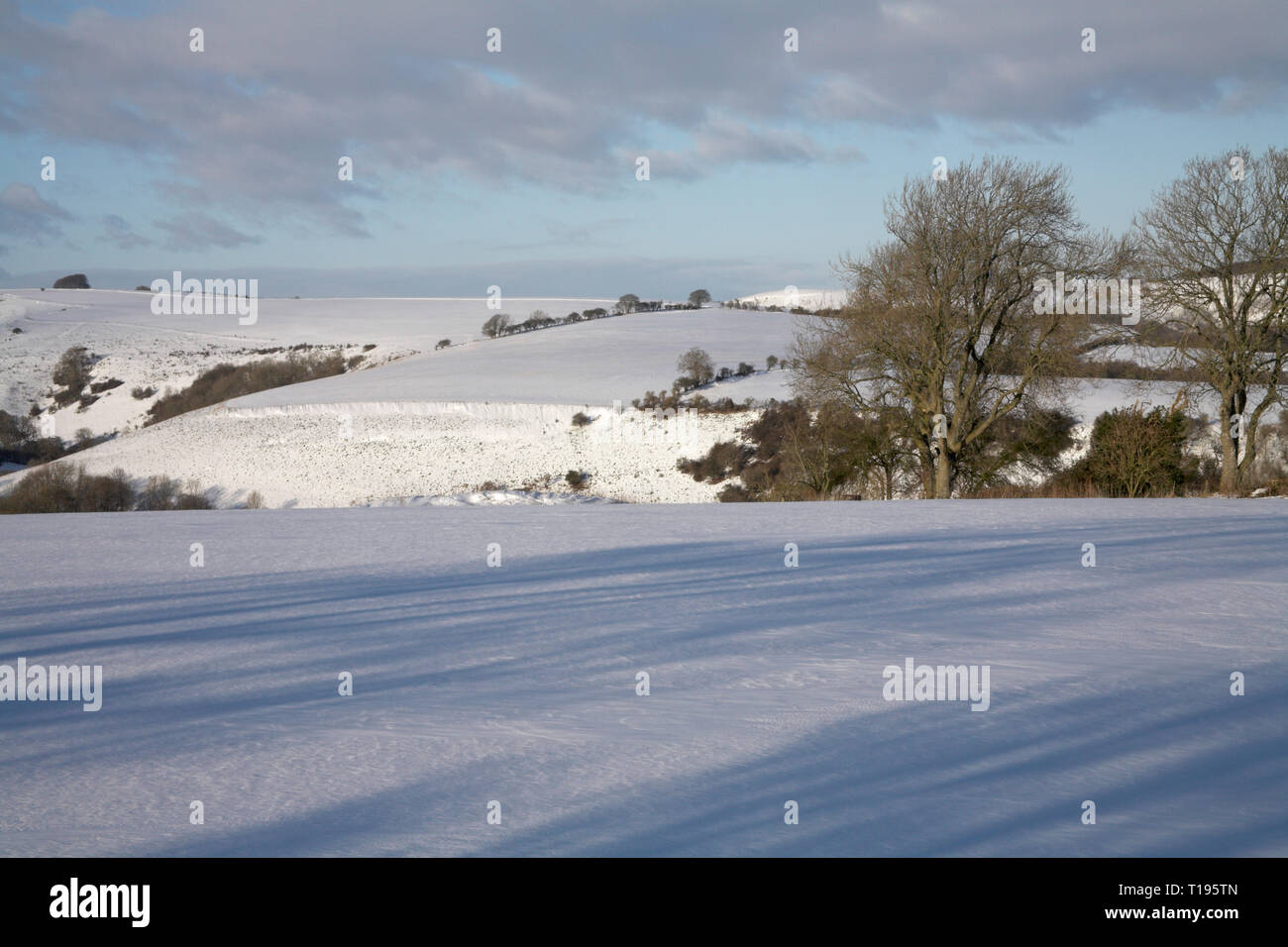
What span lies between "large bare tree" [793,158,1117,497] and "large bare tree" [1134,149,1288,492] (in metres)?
2.12

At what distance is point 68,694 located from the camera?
548 centimetres

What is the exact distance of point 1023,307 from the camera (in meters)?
25.8

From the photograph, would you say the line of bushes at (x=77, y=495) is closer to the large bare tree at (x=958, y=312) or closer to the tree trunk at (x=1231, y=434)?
the large bare tree at (x=958, y=312)

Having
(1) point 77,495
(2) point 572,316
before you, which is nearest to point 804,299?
(2) point 572,316

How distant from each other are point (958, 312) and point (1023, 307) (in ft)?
6.05

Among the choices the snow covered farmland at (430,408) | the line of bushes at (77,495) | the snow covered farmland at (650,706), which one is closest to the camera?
the snow covered farmland at (650,706)

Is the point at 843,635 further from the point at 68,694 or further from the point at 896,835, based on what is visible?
the point at 68,694

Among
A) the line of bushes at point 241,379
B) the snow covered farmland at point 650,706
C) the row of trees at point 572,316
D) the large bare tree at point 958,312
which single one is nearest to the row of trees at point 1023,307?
the large bare tree at point 958,312

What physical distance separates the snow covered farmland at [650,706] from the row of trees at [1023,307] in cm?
1548

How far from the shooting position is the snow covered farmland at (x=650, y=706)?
11.8ft

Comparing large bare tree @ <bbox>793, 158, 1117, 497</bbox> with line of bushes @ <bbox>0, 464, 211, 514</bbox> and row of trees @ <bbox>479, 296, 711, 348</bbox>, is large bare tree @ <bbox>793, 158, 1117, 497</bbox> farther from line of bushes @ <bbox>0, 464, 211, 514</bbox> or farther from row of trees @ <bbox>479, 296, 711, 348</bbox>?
row of trees @ <bbox>479, 296, 711, 348</bbox>

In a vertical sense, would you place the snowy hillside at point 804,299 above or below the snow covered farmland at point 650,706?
above

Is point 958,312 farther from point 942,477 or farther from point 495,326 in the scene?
point 495,326
